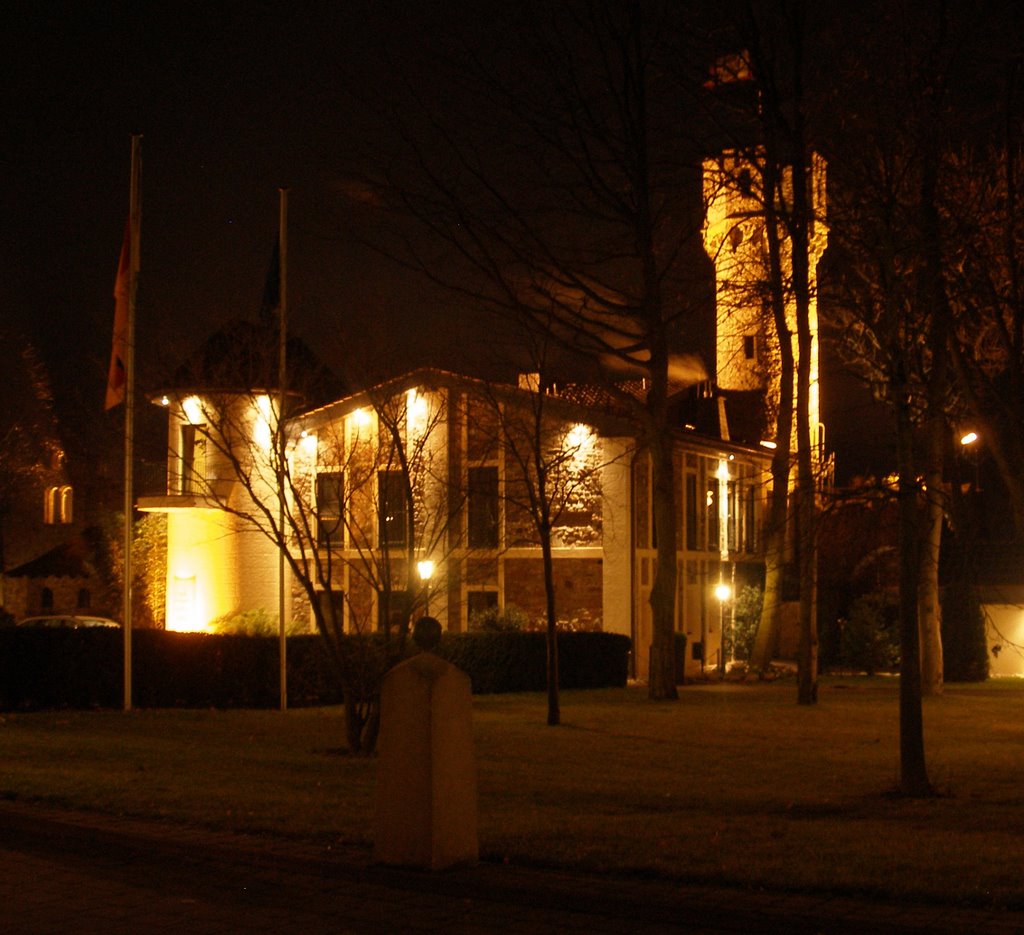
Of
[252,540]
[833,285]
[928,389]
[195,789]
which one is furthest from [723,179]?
[252,540]

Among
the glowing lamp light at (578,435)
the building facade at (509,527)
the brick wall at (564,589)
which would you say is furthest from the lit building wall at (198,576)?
the glowing lamp light at (578,435)

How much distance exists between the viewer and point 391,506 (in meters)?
27.9

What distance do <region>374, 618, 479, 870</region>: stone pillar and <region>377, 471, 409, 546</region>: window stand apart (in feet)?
28.2

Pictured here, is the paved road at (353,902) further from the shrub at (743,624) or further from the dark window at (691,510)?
the shrub at (743,624)

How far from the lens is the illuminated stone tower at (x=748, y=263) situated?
45.8ft

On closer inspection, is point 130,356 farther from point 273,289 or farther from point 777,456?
point 777,456

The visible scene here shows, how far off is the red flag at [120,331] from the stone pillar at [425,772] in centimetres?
1468

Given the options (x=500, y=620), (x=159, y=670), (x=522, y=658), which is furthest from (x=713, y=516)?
(x=159, y=670)

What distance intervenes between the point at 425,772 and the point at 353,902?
3.24 ft

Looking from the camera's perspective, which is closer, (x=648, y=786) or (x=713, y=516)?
(x=648, y=786)

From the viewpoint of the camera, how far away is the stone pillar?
9047mm

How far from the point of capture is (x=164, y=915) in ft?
26.7

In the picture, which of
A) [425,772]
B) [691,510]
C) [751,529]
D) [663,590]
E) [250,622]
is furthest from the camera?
[751,529]

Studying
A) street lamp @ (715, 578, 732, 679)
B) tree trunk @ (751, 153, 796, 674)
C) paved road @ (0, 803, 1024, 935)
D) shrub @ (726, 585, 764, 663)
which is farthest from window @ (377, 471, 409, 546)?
shrub @ (726, 585, 764, 663)
